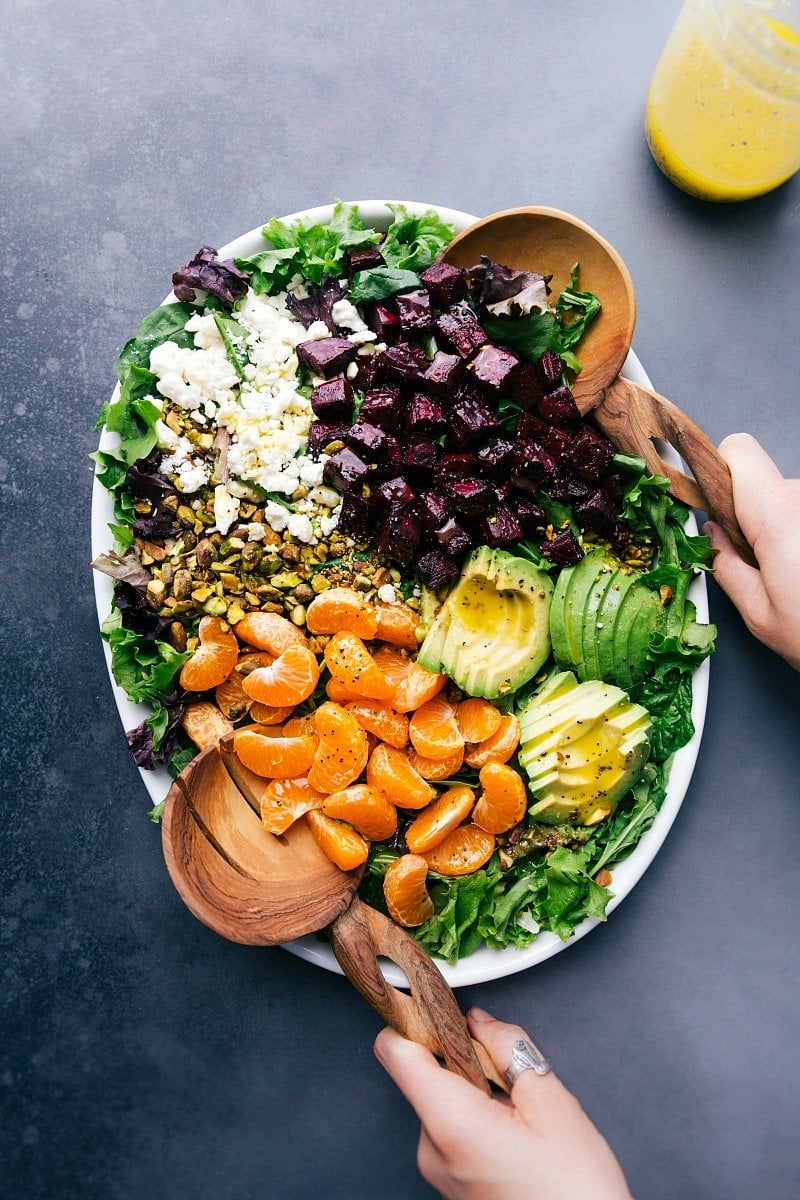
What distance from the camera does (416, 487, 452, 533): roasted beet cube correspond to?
7.97ft

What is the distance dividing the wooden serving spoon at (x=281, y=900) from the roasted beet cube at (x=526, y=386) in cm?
131

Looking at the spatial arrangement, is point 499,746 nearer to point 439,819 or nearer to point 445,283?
point 439,819

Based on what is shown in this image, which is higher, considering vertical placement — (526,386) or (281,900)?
(526,386)

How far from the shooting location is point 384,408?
7.94ft

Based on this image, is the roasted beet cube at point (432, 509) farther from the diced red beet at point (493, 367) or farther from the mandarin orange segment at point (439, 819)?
the mandarin orange segment at point (439, 819)

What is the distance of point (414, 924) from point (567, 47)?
290 centimetres

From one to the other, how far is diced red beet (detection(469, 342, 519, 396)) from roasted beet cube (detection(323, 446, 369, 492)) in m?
0.41

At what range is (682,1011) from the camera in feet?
8.90

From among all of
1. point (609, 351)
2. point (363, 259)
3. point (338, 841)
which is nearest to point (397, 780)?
point (338, 841)

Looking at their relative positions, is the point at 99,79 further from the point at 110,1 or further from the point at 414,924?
the point at 414,924

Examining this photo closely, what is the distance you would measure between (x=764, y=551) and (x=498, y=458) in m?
0.82

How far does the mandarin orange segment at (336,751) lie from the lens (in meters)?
2.36

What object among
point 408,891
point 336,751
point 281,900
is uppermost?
point 336,751

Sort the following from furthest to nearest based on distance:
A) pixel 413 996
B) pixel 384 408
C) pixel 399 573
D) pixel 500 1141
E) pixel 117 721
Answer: pixel 117 721 < pixel 399 573 < pixel 384 408 < pixel 413 996 < pixel 500 1141
